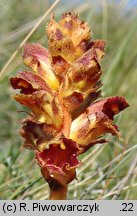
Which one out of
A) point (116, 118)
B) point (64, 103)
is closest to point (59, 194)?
point (64, 103)

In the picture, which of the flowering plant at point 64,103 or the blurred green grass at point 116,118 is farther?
the blurred green grass at point 116,118

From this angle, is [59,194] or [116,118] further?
[116,118]

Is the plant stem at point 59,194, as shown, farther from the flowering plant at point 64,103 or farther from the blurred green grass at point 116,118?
the blurred green grass at point 116,118

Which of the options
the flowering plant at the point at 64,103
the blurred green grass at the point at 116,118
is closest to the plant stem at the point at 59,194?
the flowering plant at the point at 64,103

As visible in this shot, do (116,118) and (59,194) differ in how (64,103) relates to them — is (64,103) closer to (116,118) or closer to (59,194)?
(59,194)

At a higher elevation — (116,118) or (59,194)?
(116,118)

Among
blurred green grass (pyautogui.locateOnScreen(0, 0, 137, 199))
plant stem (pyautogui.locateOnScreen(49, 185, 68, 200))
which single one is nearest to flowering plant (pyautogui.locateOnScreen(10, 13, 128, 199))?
plant stem (pyautogui.locateOnScreen(49, 185, 68, 200))
